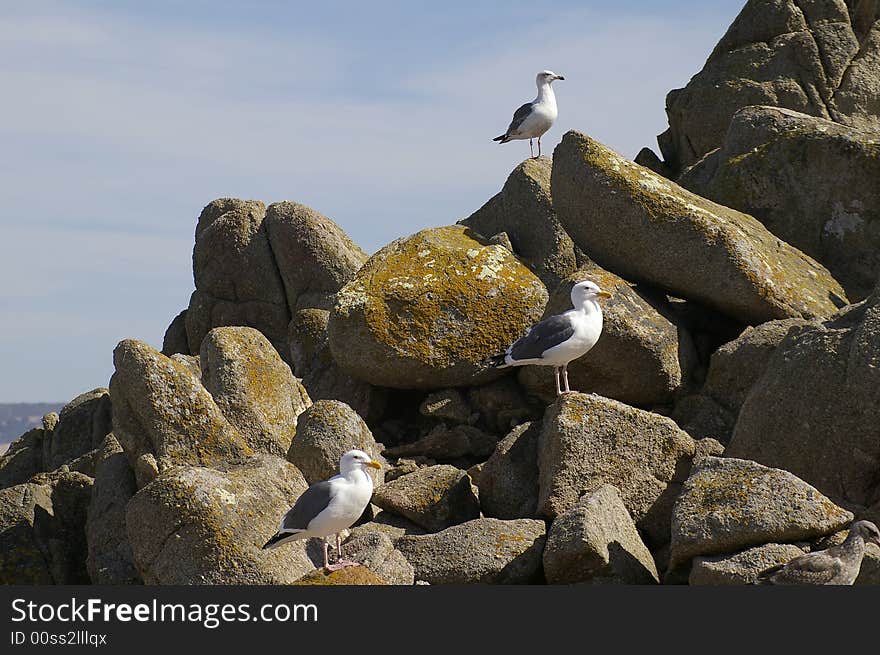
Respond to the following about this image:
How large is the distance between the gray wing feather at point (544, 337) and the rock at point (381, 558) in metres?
4.55

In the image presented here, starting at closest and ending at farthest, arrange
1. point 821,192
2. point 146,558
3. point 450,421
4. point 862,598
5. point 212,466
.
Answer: point 862,598 < point 146,558 < point 212,466 < point 450,421 < point 821,192

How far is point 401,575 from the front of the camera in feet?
45.7

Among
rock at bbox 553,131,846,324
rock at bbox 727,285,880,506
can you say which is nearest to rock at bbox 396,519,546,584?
rock at bbox 727,285,880,506

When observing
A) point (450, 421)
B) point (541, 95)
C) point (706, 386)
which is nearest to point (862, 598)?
point (706, 386)

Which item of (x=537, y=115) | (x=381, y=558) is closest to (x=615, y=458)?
(x=381, y=558)

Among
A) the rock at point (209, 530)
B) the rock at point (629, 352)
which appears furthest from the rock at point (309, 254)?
the rock at point (209, 530)

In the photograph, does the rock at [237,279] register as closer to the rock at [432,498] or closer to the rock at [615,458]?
the rock at [432,498]

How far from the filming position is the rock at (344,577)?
1273 centimetres

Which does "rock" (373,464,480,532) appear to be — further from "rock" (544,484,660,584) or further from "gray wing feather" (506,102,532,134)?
"gray wing feather" (506,102,532,134)

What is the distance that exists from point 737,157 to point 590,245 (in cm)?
467

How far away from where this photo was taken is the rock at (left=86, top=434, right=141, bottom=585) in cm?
1730

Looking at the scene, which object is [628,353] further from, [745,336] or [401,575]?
[401,575]

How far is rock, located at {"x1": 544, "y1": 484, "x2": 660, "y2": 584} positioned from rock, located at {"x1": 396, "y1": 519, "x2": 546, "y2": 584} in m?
0.37

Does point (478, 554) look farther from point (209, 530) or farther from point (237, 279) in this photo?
point (237, 279)
